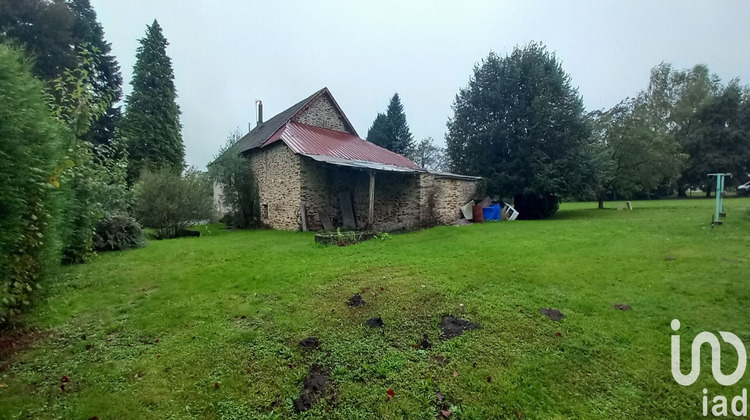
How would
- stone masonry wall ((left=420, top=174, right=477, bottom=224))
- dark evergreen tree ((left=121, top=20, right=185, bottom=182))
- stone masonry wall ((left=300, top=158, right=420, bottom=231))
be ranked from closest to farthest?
stone masonry wall ((left=420, top=174, right=477, bottom=224))
stone masonry wall ((left=300, top=158, right=420, bottom=231))
dark evergreen tree ((left=121, top=20, right=185, bottom=182))

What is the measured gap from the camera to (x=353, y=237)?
998 cm

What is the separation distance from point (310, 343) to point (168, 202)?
12605 millimetres

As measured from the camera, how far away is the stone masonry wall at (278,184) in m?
14.7

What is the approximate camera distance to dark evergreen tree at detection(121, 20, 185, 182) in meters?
20.7

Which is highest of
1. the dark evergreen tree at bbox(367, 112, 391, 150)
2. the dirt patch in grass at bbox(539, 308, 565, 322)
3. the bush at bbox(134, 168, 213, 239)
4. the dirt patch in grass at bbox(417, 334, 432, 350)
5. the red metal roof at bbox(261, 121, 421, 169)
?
the dark evergreen tree at bbox(367, 112, 391, 150)

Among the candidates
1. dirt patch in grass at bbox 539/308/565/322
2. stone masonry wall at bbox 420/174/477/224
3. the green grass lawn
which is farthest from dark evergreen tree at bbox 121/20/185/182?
dirt patch in grass at bbox 539/308/565/322

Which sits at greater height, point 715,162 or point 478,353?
point 715,162

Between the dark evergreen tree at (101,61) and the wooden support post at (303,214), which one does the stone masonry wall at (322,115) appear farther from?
the dark evergreen tree at (101,61)

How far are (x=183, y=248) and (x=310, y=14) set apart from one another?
46.0ft

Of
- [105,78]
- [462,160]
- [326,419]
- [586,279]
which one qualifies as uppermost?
[105,78]

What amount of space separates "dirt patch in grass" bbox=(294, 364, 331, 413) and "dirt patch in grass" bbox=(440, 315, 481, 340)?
151 cm

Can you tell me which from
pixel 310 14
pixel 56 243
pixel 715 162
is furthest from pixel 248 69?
pixel 715 162

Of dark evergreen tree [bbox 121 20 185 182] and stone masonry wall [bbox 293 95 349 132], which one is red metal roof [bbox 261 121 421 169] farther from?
dark evergreen tree [bbox 121 20 185 182]

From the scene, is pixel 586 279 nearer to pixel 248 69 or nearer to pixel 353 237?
pixel 353 237
